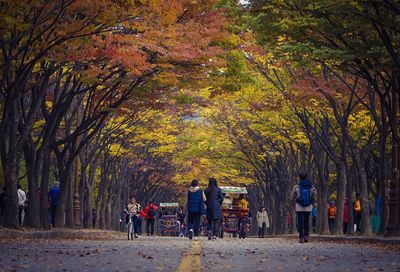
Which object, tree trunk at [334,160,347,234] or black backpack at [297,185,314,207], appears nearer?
black backpack at [297,185,314,207]

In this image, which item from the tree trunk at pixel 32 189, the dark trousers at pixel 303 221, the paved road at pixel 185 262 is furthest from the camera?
the tree trunk at pixel 32 189

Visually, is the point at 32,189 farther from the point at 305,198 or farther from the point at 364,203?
the point at 364,203

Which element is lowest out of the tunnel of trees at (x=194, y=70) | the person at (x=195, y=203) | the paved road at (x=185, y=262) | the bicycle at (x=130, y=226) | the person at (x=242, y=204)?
the paved road at (x=185, y=262)

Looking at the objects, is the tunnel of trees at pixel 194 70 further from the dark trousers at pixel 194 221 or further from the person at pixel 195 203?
the dark trousers at pixel 194 221

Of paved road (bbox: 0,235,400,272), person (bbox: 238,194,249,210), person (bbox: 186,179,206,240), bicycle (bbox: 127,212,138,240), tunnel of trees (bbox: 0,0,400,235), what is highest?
tunnel of trees (bbox: 0,0,400,235)

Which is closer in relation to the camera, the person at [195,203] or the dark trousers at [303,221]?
the dark trousers at [303,221]

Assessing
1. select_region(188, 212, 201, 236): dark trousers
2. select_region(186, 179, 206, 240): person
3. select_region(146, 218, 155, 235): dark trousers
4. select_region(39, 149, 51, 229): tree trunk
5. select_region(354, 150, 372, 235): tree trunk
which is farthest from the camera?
select_region(146, 218, 155, 235): dark trousers

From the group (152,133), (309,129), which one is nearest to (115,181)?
(152,133)

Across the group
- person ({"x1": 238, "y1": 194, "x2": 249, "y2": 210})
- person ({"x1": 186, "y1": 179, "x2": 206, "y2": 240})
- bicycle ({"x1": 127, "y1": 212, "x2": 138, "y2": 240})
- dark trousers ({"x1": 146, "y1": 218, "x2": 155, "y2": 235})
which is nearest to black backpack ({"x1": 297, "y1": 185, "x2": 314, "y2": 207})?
person ({"x1": 186, "y1": 179, "x2": 206, "y2": 240})

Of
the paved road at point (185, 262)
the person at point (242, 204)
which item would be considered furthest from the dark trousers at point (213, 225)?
the paved road at point (185, 262)

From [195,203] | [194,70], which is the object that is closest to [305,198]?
→ [195,203]

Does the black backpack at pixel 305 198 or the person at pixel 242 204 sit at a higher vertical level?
the person at pixel 242 204

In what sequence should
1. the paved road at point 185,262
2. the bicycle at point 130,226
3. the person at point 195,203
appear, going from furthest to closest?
the bicycle at point 130,226
the person at point 195,203
the paved road at point 185,262

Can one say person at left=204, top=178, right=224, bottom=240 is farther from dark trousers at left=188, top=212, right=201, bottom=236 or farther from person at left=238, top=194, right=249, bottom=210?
person at left=238, top=194, right=249, bottom=210
